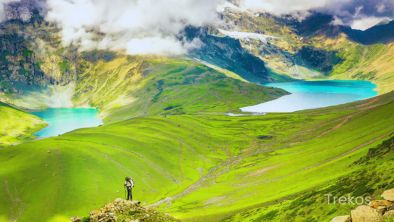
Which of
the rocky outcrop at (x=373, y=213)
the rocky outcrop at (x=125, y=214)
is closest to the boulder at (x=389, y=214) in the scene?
the rocky outcrop at (x=373, y=213)

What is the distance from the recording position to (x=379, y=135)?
626ft

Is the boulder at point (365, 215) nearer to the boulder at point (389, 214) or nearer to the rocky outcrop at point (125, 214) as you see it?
the boulder at point (389, 214)

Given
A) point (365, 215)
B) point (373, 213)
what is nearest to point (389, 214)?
point (373, 213)

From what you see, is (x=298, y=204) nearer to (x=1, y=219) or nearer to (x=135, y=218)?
(x=135, y=218)

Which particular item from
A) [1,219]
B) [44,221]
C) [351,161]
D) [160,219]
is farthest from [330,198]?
[1,219]

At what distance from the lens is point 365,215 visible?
37.8 metres

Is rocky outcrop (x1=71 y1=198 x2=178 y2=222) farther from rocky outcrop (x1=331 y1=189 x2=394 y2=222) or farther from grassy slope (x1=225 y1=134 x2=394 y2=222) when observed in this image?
grassy slope (x1=225 y1=134 x2=394 y2=222)

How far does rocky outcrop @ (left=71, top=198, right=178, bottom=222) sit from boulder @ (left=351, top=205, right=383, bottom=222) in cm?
2915

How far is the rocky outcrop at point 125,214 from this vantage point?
2238 inches

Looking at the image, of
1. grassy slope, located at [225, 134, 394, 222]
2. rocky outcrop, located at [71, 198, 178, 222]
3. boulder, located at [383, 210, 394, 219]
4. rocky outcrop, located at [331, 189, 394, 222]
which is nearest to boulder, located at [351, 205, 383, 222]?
rocky outcrop, located at [331, 189, 394, 222]

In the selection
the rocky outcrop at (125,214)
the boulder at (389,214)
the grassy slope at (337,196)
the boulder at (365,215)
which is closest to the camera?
the boulder at (365,215)

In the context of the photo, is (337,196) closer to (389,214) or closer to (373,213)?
Answer: (389,214)

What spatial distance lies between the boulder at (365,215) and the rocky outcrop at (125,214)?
95.6 ft

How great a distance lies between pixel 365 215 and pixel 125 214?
3327 centimetres
